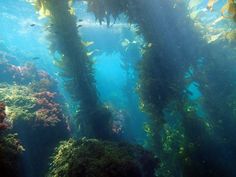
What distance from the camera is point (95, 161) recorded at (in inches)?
263

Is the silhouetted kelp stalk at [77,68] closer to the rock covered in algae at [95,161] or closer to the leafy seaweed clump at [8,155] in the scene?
the rock covered in algae at [95,161]

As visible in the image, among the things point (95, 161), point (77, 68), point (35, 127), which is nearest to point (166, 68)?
point (77, 68)

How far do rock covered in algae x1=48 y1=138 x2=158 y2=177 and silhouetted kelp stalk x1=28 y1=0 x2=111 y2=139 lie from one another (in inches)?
203

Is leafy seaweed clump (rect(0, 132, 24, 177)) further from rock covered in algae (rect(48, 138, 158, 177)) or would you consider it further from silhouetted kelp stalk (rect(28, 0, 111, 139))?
silhouetted kelp stalk (rect(28, 0, 111, 139))

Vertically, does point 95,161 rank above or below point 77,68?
below

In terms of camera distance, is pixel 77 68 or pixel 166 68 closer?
pixel 166 68

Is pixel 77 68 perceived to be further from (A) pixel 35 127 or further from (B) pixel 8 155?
(B) pixel 8 155

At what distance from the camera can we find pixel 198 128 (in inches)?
454

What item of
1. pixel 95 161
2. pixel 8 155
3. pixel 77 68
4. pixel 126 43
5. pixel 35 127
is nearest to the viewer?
pixel 8 155

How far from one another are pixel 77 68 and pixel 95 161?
7482 millimetres

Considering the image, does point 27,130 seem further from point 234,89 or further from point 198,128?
point 234,89

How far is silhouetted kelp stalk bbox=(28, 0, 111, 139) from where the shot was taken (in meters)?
13.3

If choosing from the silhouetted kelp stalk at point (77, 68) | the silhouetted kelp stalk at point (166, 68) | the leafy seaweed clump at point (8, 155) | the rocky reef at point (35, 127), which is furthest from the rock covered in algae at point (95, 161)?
the silhouetted kelp stalk at point (77, 68)

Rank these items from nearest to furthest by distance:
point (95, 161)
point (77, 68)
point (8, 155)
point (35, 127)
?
point (8, 155), point (95, 161), point (35, 127), point (77, 68)
